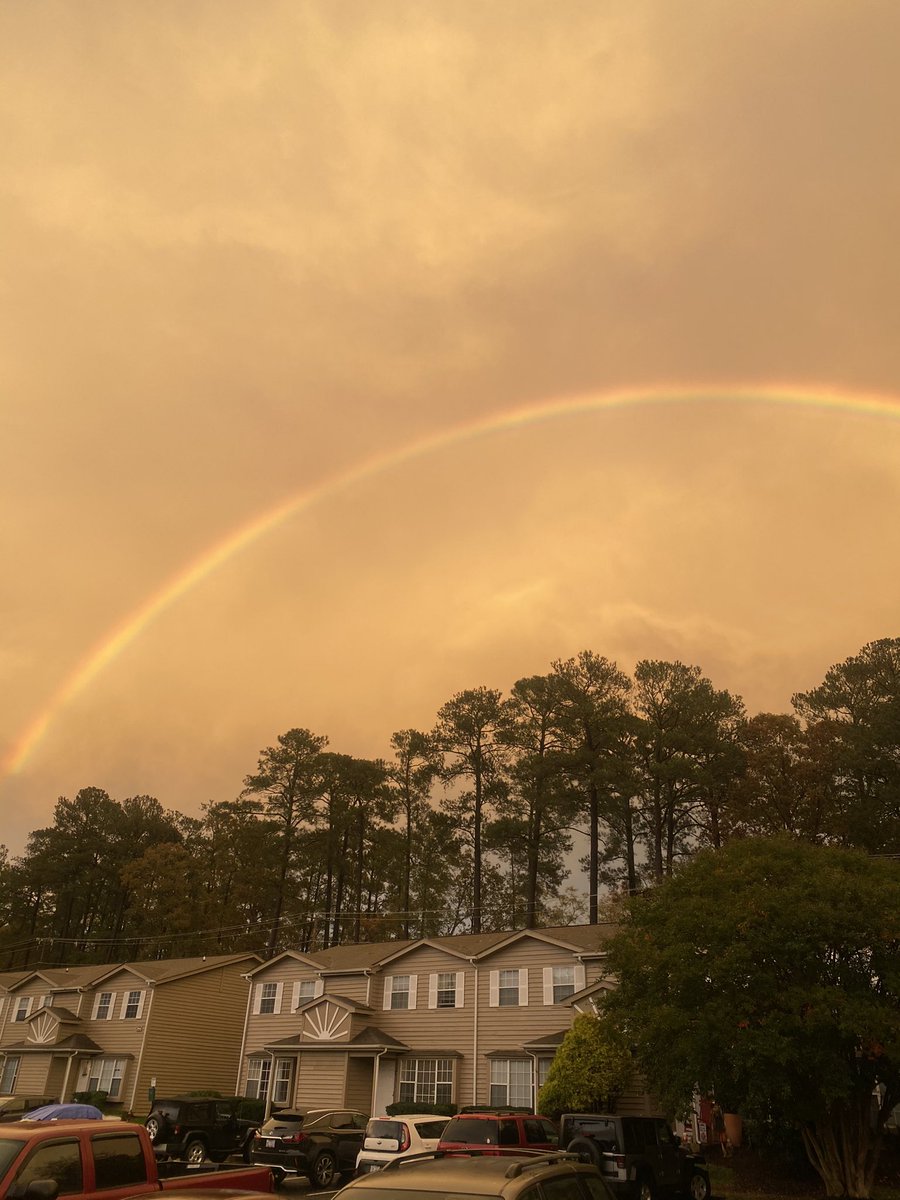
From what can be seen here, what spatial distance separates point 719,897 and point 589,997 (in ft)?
45.7

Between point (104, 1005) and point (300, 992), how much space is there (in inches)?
566

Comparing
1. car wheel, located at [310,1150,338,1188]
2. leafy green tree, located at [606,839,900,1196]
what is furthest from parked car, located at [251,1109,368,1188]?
leafy green tree, located at [606,839,900,1196]

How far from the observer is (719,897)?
72.9 feet

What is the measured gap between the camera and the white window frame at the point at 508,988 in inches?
1446

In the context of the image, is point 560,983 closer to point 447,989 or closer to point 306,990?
point 447,989

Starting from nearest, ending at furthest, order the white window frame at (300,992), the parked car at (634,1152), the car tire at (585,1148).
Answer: the car tire at (585,1148), the parked car at (634,1152), the white window frame at (300,992)

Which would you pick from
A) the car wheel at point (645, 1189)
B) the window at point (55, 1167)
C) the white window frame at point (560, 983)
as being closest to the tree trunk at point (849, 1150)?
the car wheel at point (645, 1189)

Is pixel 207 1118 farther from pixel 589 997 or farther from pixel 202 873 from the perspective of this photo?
pixel 202 873

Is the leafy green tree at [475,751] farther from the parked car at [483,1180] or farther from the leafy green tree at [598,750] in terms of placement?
the parked car at [483,1180]

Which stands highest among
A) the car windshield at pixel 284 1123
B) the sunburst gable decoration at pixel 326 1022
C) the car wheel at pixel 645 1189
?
the sunburst gable decoration at pixel 326 1022

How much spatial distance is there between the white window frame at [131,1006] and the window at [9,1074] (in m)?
8.59

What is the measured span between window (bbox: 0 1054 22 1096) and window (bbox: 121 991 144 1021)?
8.68 m

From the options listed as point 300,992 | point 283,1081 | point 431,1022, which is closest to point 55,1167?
point 431,1022

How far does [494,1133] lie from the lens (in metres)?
17.4
